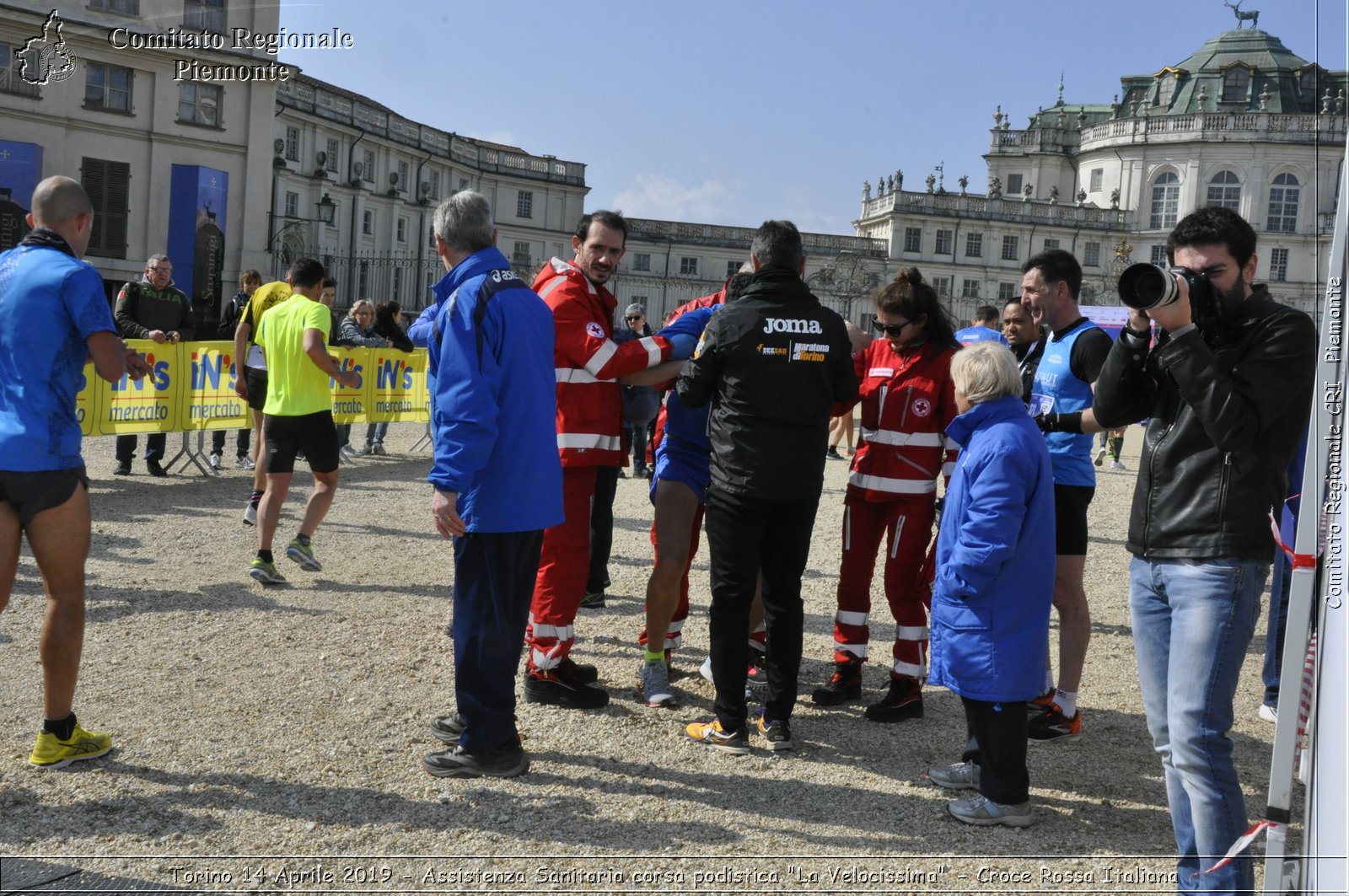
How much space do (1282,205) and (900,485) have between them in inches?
2899

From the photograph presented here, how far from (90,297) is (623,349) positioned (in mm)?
2294

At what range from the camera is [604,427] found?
5.52 m

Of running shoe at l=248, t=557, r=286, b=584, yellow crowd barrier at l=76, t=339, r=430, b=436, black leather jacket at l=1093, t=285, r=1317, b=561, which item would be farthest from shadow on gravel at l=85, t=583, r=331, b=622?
black leather jacket at l=1093, t=285, r=1317, b=561

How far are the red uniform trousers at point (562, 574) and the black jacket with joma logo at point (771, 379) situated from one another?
2.98ft

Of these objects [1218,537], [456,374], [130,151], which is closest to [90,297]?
[456,374]

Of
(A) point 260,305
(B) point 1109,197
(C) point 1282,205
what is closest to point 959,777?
(A) point 260,305

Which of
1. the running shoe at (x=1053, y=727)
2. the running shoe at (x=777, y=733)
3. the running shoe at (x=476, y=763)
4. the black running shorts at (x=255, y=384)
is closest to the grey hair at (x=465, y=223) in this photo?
the running shoe at (x=476, y=763)

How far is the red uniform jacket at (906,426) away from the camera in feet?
18.1

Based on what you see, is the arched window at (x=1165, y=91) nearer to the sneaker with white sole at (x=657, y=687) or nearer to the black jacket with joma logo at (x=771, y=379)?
the black jacket with joma logo at (x=771, y=379)

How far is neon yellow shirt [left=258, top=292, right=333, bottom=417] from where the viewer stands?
25.4 feet

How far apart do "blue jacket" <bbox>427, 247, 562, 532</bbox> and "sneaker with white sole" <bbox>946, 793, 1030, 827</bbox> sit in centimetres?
204

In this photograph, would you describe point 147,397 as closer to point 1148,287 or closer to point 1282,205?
point 1148,287

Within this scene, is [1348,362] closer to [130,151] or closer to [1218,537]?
[1218,537]

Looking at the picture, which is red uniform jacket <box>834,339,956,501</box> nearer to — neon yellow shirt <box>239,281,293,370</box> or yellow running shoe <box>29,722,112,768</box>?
yellow running shoe <box>29,722,112,768</box>
